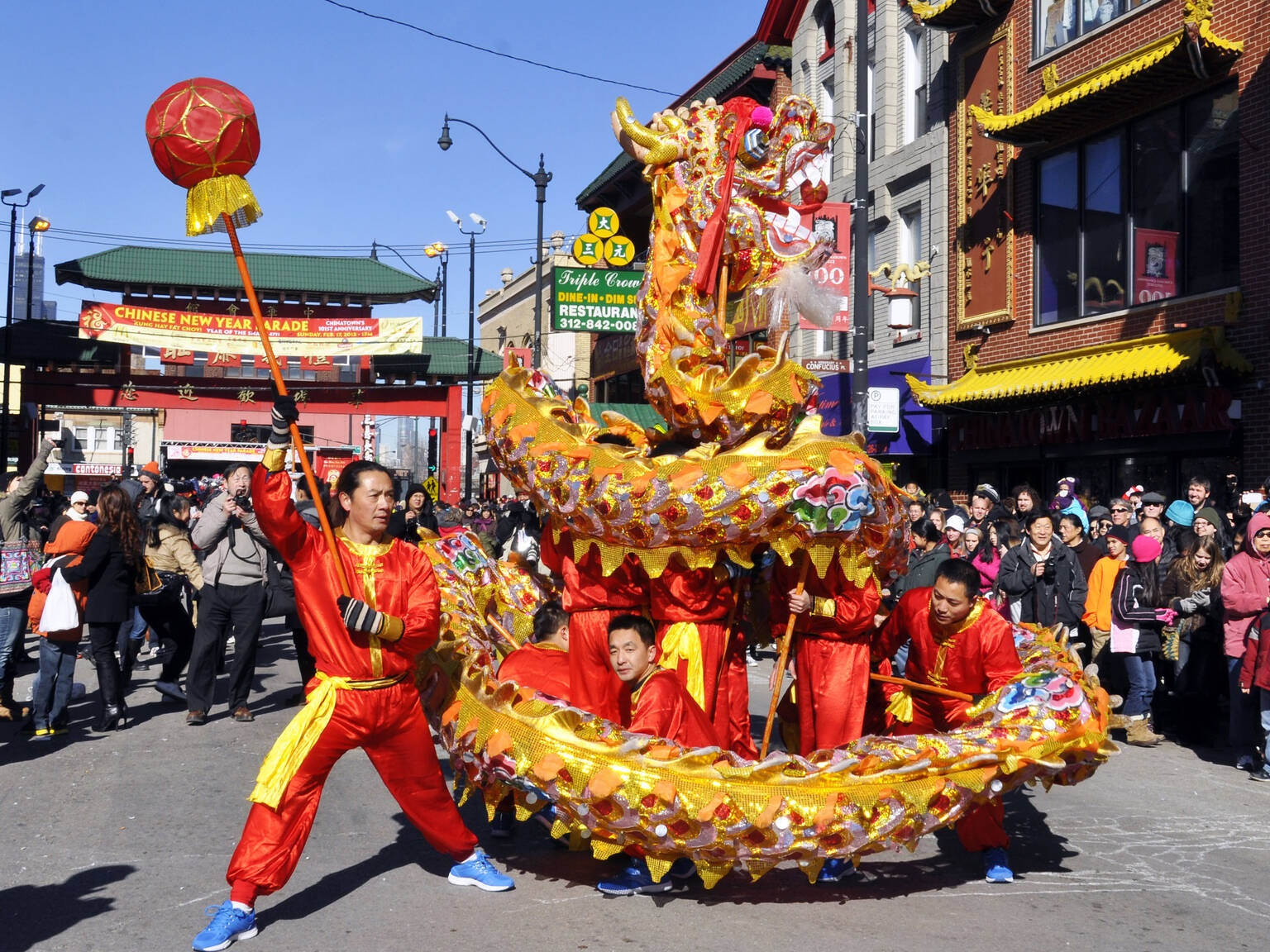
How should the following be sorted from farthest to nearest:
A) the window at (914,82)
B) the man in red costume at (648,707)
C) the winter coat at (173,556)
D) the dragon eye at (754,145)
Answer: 1. the window at (914,82)
2. the winter coat at (173,556)
3. the dragon eye at (754,145)
4. the man in red costume at (648,707)

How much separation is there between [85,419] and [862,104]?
168ft

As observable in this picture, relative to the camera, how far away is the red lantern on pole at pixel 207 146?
4.80 metres

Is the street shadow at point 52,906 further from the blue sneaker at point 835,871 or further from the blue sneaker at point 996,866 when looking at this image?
the blue sneaker at point 996,866

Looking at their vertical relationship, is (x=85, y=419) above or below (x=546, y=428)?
above

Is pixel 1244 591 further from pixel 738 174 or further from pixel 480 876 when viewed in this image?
pixel 480 876

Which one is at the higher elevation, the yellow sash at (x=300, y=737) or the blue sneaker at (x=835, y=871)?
the yellow sash at (x=300, y=737)

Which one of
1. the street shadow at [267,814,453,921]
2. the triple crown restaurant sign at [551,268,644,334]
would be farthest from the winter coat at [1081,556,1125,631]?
the triple crown restaurant sign at [551,268,644,334]

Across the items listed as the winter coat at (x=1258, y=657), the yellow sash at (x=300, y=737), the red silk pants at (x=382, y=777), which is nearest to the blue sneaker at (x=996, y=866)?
the red silk pants at (x=382, y=777)

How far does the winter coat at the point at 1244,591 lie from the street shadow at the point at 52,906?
22.5ft

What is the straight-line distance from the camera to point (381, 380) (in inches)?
1895

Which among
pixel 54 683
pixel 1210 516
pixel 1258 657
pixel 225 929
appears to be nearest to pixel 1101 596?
pixel 1210 516

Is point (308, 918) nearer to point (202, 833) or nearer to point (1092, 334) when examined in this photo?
point (202, 833)

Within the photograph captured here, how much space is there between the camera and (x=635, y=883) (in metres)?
5.05

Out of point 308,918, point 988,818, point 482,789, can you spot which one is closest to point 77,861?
point 308,918
